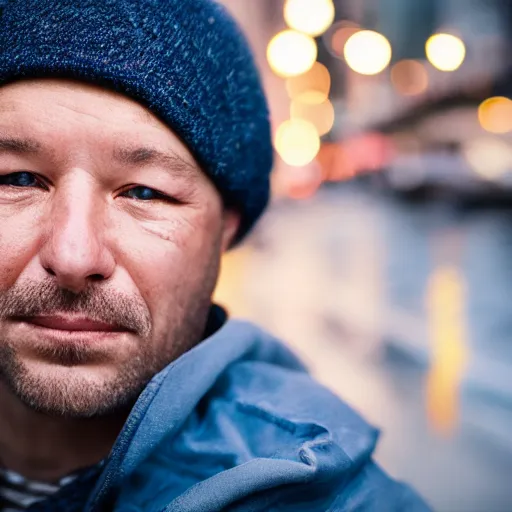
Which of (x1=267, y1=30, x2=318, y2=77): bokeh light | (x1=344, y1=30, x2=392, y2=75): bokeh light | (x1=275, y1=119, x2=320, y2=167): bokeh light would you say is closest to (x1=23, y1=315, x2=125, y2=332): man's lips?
(x1=344, y1=30, x2=392, y2=75): bokeh light

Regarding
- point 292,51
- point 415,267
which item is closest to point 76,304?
point 292,51

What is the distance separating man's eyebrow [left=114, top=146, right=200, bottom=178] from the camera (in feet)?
4.57

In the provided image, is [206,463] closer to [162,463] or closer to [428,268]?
[162,463]

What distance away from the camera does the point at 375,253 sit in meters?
11.7

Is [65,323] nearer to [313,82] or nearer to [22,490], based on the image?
[22,490]

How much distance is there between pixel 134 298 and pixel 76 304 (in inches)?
5.4

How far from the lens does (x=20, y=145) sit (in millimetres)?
1354

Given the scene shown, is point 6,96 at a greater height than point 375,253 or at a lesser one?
greater

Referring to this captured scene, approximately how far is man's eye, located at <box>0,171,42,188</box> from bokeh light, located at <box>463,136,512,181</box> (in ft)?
57.6

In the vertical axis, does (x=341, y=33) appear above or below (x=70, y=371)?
above

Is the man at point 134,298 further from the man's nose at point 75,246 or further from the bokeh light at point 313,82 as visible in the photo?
the bokeh light at point 313,82

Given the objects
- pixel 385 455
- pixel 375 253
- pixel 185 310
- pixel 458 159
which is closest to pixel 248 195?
pixel 185 310

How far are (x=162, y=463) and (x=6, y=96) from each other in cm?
98

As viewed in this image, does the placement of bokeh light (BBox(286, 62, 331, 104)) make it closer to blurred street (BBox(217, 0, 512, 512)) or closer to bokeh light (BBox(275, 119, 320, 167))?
blurred street (BBox(217, 0, 512, 512))
